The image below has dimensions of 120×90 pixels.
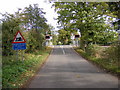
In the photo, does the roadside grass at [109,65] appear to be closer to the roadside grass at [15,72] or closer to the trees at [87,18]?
the roadside grass at [15,72]

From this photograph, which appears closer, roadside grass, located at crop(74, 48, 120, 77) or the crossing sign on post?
roadside grass, located at crop(74, 48, 120, 77)

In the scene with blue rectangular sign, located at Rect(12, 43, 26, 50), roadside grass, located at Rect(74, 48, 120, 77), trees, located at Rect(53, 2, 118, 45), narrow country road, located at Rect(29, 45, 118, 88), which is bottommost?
narrow country road, located at Rect(29, 45, 118, 88)

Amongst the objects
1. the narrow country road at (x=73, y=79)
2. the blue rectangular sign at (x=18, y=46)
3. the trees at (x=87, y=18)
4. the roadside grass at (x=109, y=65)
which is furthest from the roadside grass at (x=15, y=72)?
the trees at (x=87, y=18)

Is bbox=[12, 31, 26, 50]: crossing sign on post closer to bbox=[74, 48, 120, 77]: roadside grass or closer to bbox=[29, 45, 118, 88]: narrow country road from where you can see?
bbox=[29, 45, 118, 88]: narrow country road

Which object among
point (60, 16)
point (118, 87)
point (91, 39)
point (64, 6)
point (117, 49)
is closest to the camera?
point (118, 87)

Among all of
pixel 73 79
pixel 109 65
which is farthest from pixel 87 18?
pixel 73 79

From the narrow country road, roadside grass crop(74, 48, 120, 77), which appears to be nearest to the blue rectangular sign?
the narrow country road

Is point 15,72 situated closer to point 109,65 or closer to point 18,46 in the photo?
point 18,46

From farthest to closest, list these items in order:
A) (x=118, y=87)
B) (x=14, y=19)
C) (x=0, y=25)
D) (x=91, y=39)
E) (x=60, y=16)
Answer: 1. (x=60, y=16)
2. (x=91, y=39)
3. (x=14, y=19)
4. (x=0, y=25)
5. (x=118, y=87)

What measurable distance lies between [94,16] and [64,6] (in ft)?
17.0

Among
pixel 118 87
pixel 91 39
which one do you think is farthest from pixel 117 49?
pixel 91 39

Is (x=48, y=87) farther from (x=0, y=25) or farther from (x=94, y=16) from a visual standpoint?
(x=94, y=16)

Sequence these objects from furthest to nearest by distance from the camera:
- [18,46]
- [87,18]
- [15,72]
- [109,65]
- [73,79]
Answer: [87,18] → [109,65] → [18,46] → [15,72] → [73,79]

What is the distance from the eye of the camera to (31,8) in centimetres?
3030
